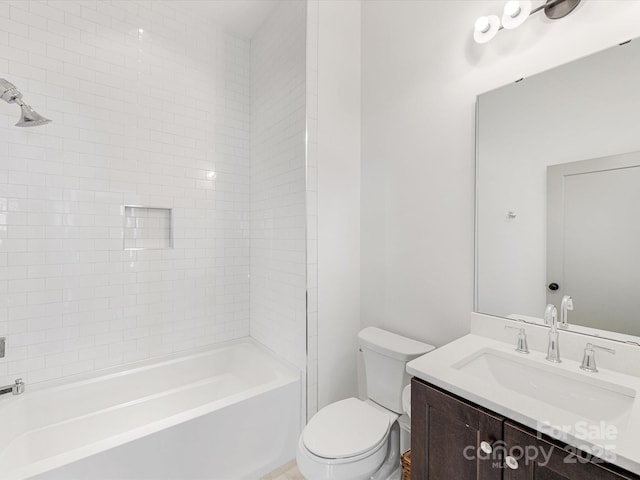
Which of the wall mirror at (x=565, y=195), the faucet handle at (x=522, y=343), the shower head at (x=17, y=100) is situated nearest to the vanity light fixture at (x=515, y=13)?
the wall mirror at (x=565, y=195)

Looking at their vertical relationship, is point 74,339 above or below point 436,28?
below

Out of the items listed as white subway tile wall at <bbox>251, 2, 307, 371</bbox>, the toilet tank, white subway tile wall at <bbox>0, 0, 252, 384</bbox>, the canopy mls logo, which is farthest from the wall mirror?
white subway tile wall at <bbox>0, 0, 252, 384</bbox>

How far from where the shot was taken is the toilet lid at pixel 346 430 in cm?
133

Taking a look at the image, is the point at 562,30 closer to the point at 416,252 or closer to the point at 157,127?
the point at 416,252

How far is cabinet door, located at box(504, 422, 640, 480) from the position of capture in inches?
28.2

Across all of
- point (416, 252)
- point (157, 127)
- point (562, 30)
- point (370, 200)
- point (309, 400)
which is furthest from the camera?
point (157, 127)

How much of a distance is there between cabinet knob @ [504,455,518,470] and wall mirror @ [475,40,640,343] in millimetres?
654

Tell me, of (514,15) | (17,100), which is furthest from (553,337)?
(17,100)

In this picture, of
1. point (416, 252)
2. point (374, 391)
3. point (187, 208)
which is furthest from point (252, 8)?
point (374, 391)

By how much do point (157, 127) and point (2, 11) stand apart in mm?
922

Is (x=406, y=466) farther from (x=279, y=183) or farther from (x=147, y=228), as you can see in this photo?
(x=147, y=228)

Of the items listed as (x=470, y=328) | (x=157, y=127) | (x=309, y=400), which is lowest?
(x=309, y=400)

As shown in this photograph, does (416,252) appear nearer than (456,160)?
No

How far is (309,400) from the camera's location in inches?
76.9
